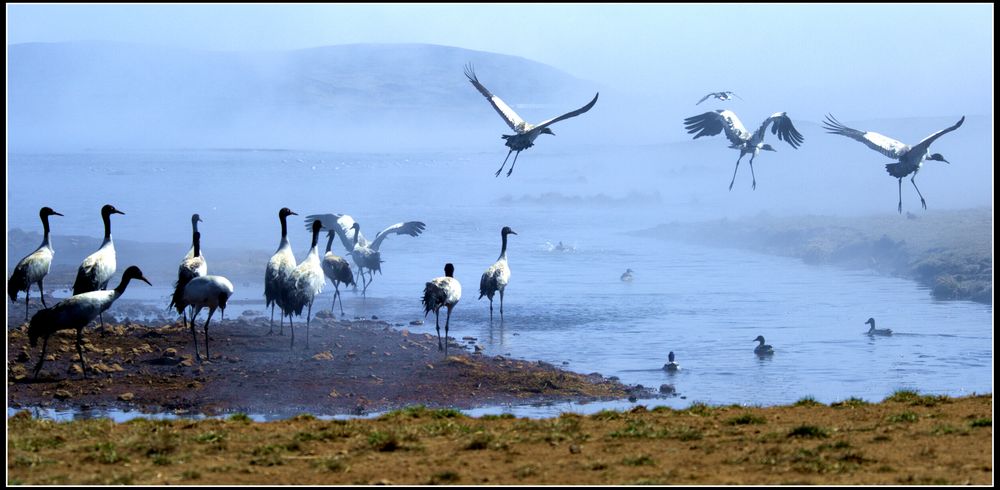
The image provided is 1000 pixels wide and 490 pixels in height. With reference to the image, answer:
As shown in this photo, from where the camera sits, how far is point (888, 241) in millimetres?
32844

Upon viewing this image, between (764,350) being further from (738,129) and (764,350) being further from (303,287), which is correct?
(303,287)

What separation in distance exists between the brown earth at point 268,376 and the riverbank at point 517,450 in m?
2.66

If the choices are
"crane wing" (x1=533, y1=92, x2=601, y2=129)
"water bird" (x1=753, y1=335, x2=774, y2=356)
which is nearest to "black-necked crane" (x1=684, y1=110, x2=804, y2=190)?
"water bird" (x1=753, y1=335, x2=774, y2=356)

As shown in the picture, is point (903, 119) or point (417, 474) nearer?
point (417, 474)

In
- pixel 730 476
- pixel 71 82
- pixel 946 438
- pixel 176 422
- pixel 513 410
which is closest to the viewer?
pixel 730 476

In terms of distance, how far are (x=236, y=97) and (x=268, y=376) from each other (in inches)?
3114

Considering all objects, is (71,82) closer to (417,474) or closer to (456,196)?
(456,196)

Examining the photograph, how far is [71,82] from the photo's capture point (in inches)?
3297

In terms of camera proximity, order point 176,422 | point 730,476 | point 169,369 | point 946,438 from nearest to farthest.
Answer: point 730,476, point 946,438, point 176,422, point 169,369

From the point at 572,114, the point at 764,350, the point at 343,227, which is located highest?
the point at 572,114

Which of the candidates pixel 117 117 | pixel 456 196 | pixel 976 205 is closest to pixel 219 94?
pixel 117 117

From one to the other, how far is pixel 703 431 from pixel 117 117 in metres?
85.2

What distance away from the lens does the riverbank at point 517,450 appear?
7.29m

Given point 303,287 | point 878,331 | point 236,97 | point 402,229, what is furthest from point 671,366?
point 236,97
